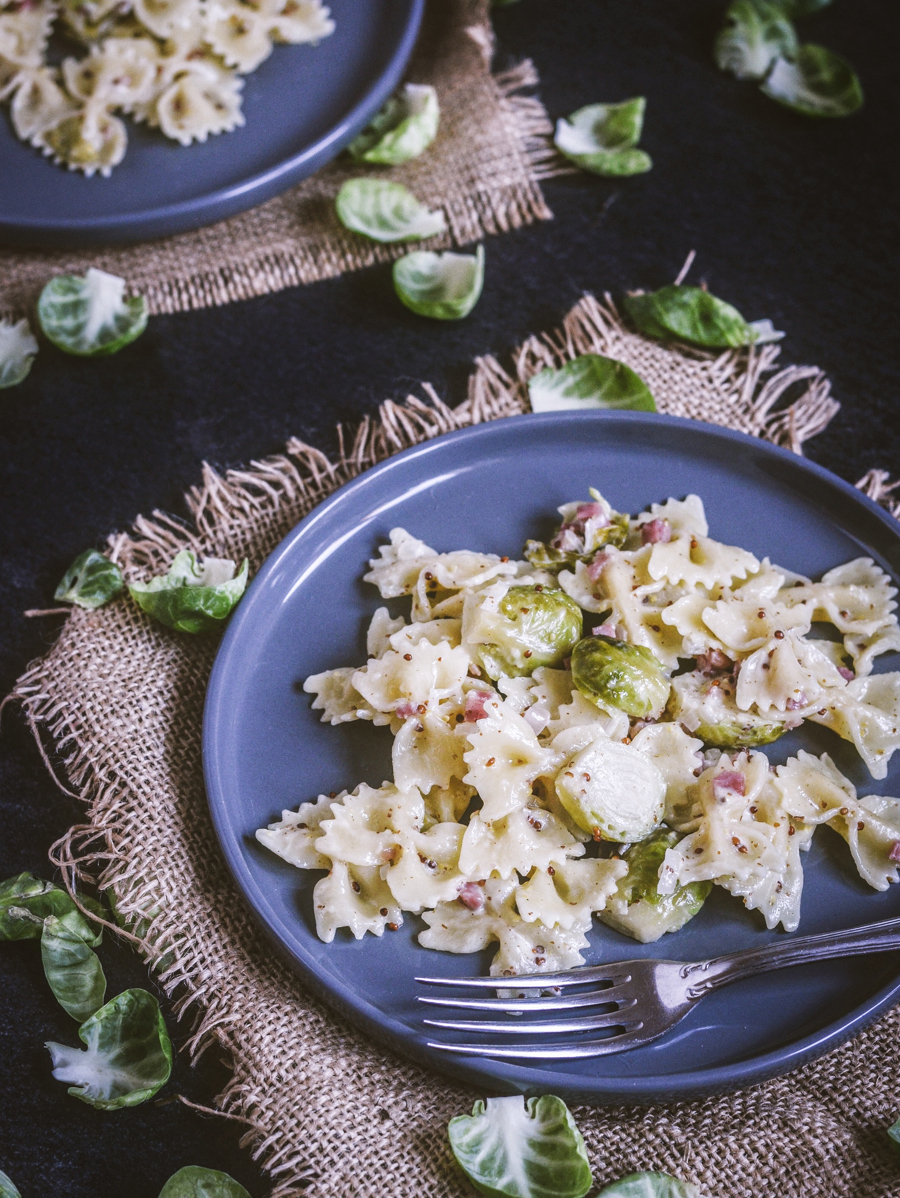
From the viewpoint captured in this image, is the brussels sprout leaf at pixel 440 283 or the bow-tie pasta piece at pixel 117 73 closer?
the brussels sprout leaf at pixel 440 283

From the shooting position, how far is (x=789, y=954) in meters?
2.42

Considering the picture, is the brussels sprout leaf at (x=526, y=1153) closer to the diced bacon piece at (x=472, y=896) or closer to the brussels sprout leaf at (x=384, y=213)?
the diced bacon piece at (x=472, y=896)

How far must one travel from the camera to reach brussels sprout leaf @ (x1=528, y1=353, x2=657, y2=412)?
133 inches

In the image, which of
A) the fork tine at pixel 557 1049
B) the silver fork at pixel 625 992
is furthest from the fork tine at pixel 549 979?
the fork tine at pixel 557 1049

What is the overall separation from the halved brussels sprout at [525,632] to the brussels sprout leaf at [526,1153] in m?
0.99

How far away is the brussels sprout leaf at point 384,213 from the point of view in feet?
12.1

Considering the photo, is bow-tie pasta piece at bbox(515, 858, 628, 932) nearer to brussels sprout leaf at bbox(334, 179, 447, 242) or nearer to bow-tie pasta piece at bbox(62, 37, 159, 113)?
brussels sprout leaf at bbox(334, 179, 447, 242)

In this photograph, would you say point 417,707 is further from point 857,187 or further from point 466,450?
point 857,187

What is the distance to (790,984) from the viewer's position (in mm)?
2506

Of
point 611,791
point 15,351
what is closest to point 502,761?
point 611,791

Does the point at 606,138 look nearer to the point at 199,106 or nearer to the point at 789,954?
the point at 199,106

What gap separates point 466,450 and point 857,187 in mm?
1901

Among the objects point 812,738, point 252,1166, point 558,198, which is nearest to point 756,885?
point 812,738

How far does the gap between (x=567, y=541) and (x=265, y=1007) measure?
1380 mm
